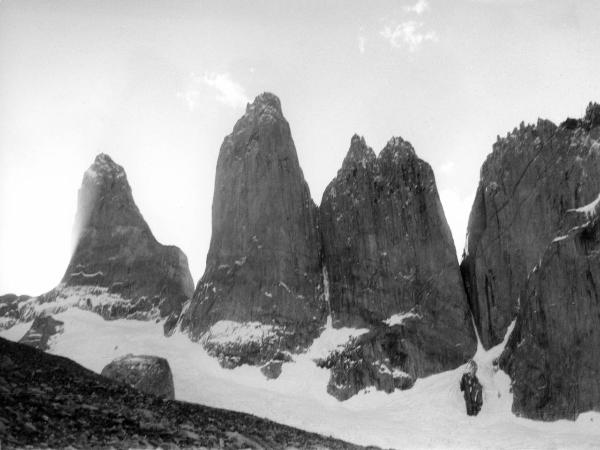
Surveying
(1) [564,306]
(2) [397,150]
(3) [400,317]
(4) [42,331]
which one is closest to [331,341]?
(3) [400,317]

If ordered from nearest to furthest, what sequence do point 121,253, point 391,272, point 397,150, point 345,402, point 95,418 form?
point 95,418 → point 345,402 → point 391,272 → point 397,150 → point 121,253

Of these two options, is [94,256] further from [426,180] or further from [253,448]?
[253,448]

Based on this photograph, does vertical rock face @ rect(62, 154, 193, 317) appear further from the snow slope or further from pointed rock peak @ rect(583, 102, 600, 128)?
pointed rock peak @ rect(583, 102, 600, 128)

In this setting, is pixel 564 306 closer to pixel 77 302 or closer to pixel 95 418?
pixel 95 418

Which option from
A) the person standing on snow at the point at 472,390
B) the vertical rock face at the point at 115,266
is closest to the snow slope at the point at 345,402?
the person standing on snow at the point at 472,390

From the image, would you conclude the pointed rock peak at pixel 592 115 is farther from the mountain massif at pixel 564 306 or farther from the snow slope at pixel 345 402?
the snow slope at pixel 345 402

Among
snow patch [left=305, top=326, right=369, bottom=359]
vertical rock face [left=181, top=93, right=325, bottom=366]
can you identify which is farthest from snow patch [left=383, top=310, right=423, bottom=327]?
vertical rock face [left=181, top=93, right=325, bottom=366]
